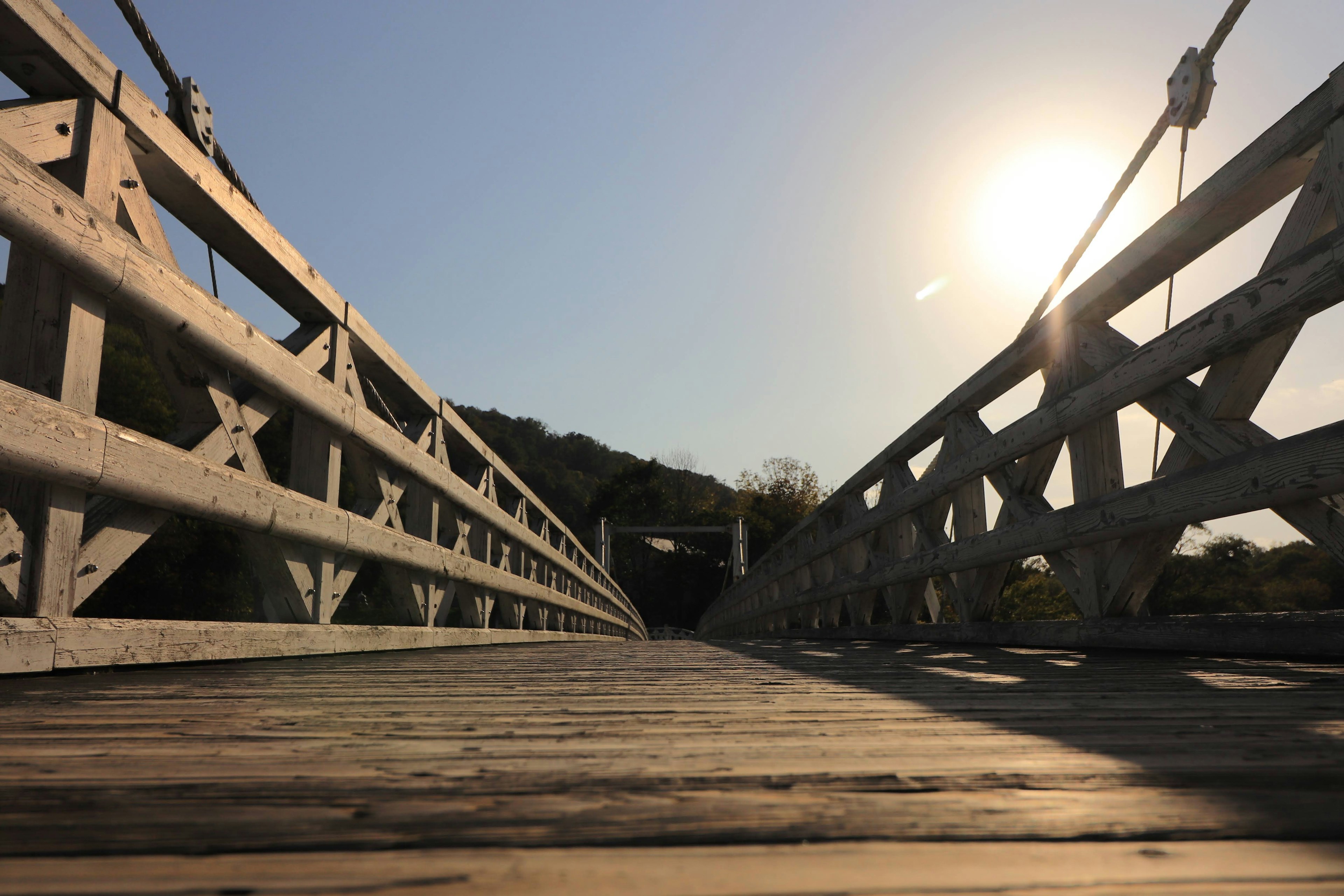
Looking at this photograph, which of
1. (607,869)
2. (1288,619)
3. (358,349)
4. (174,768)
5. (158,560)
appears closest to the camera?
(607,869)

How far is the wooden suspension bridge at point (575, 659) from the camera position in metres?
0.78

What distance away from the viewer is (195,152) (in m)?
2.83

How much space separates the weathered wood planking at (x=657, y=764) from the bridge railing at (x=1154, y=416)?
0.62 metres

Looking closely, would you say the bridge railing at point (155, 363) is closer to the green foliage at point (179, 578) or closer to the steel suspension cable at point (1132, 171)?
the steel suspension cable at point (1132, 171)

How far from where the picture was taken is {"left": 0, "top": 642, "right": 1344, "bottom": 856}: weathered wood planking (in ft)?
2.71

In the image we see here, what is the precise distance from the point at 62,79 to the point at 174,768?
6.91 feet

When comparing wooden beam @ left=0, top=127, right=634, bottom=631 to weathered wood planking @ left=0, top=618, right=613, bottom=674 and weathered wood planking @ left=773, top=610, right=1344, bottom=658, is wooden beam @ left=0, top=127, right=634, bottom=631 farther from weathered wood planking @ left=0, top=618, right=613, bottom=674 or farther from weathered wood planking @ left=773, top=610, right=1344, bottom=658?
weathered wood planking @ left=773, top=610, right=1344, bottom=658

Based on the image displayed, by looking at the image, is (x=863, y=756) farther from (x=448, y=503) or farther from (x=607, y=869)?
(x=448, y=503)

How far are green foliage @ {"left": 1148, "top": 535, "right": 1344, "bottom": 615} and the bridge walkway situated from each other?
21.5 m

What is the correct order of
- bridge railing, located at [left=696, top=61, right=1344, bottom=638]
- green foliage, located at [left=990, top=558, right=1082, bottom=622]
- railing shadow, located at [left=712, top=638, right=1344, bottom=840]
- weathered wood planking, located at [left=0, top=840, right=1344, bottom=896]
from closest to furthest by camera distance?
weathered wood planking, located at [left=0, top=840, right=1344, bottom=896] → railing shadow, located at [left=712, top=638, right=1344, bottom=840] → bridge railing, located at [left=696, top=61, right=1344, bottom=638] → green foliage, located at [left=990, top=558, right=1082, bottom=622]

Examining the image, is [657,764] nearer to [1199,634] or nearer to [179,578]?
[1199,634]

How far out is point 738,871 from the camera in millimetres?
719

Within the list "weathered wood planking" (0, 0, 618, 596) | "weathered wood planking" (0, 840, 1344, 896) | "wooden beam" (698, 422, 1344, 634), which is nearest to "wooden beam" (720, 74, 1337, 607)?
"wooden beam" (698, 422, 1344, 634)

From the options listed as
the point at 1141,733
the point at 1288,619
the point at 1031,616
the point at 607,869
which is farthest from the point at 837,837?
the point at 1031,616
